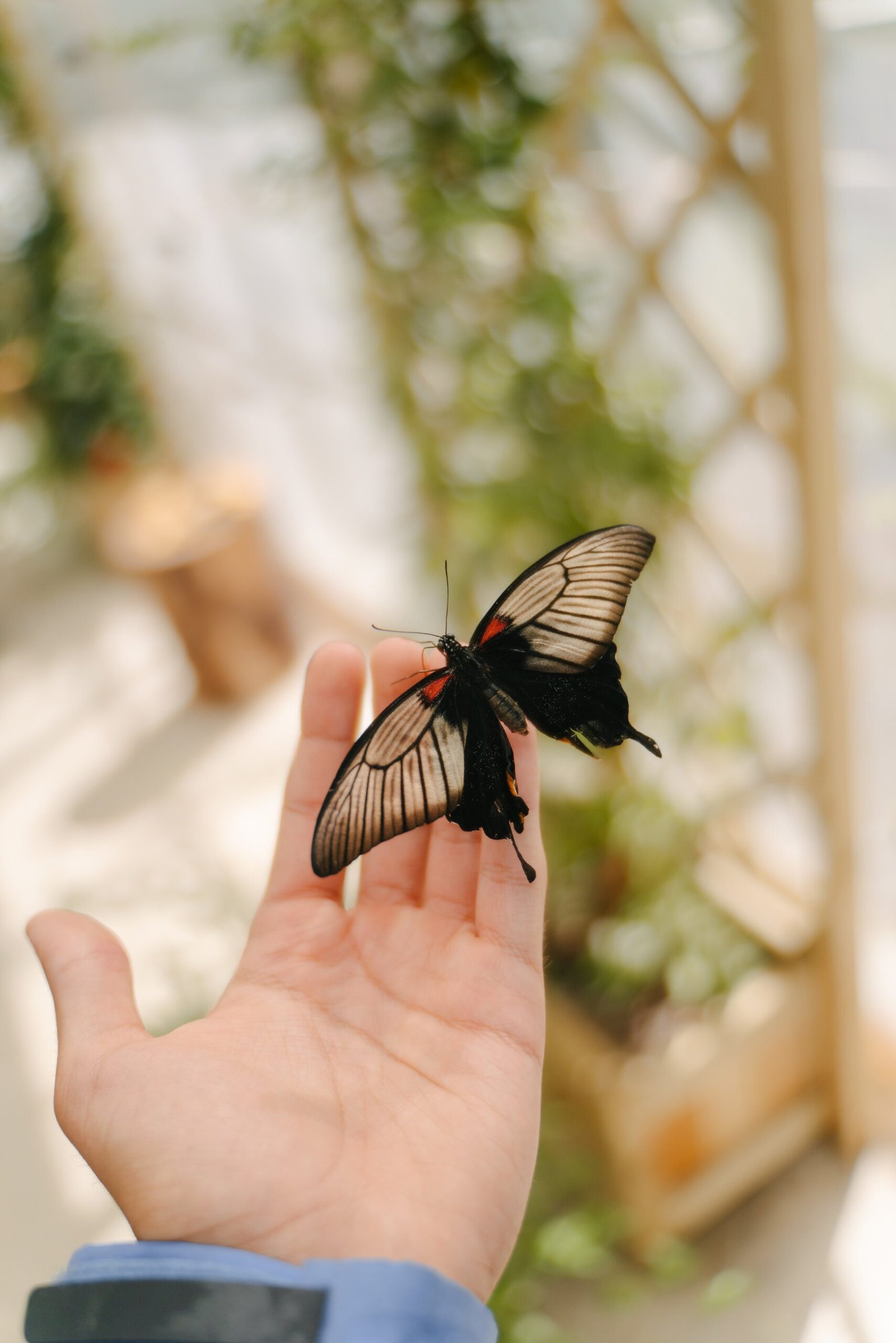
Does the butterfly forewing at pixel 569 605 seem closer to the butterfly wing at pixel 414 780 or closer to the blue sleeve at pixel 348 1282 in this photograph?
the butterfly wing at pixel 414 780

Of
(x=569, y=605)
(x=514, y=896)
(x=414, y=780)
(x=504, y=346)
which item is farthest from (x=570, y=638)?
(x=504, y=346)

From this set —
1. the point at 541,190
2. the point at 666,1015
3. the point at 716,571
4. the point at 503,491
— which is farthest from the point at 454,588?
the point at 666,1015

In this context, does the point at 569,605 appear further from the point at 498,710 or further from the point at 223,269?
the point at 223,269

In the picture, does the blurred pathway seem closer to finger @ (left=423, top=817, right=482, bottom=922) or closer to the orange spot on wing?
finger @ (left=423, top=817, right=482, bottom=922)

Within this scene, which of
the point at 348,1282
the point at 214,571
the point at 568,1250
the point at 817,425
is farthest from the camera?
the point at 214,571

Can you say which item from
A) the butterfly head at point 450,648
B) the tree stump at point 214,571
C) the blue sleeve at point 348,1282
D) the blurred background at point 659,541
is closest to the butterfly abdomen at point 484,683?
the butterfly head at point 450,648

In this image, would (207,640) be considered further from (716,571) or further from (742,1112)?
(742,1112)
